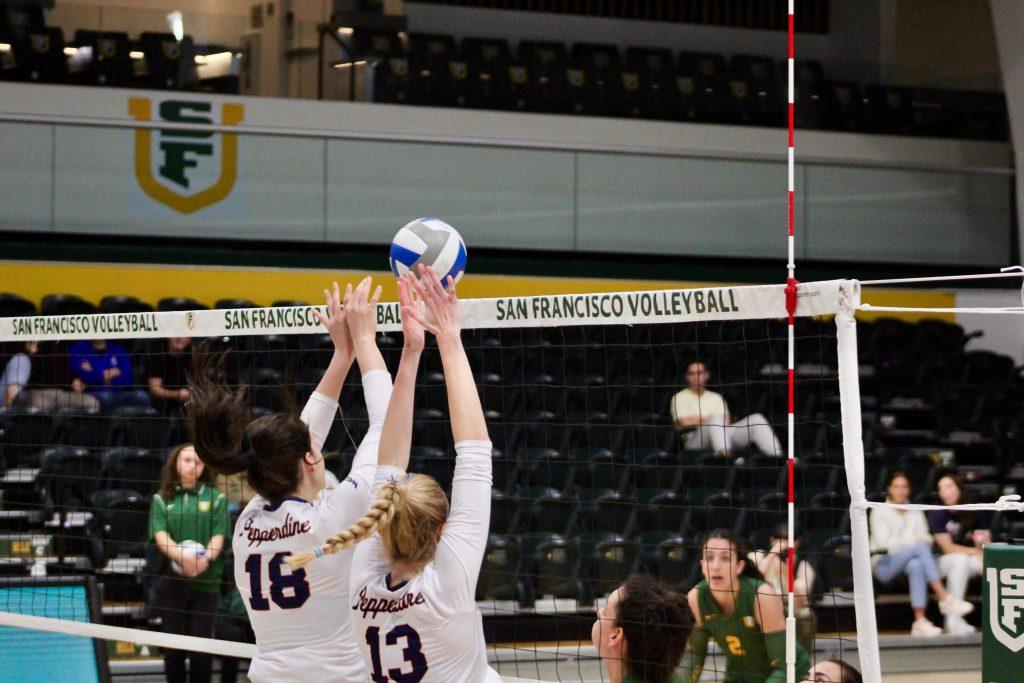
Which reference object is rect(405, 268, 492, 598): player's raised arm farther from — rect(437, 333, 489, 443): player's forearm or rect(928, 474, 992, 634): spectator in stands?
rect(928, 474, 992, 634): spectator in stands

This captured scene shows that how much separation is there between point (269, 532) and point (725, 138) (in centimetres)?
1217

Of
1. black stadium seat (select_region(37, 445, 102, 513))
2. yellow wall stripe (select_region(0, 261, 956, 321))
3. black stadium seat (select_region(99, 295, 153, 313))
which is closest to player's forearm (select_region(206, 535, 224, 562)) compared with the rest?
black stadium seat (select_region(37, 445, 102, 513))

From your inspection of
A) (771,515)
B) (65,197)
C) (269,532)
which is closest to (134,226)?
(65,197)

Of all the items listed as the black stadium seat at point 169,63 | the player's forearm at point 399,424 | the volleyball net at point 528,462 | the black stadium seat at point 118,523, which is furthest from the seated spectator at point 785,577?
the black stadium seat at point 169,63

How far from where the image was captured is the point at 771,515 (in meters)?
10.2

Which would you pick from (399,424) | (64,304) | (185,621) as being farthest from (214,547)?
A: (64,304)

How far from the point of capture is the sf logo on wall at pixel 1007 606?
3.12m

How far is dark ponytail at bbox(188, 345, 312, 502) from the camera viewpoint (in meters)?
3.24

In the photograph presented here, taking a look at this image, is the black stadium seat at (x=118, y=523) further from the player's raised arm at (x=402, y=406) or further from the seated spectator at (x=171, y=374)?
the player's raised arm at (x=402, y=406)

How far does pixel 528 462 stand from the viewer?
6742 mm

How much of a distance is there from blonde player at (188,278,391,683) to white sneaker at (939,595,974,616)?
23.9 ft

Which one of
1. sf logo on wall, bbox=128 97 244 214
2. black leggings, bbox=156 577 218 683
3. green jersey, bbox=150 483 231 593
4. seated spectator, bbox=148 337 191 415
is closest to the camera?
black leggings, bbox=156 577 218 683

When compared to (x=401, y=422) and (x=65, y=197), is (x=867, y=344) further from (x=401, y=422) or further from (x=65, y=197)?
(x=401, y=422)

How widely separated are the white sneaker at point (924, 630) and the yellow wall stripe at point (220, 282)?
4.51m
